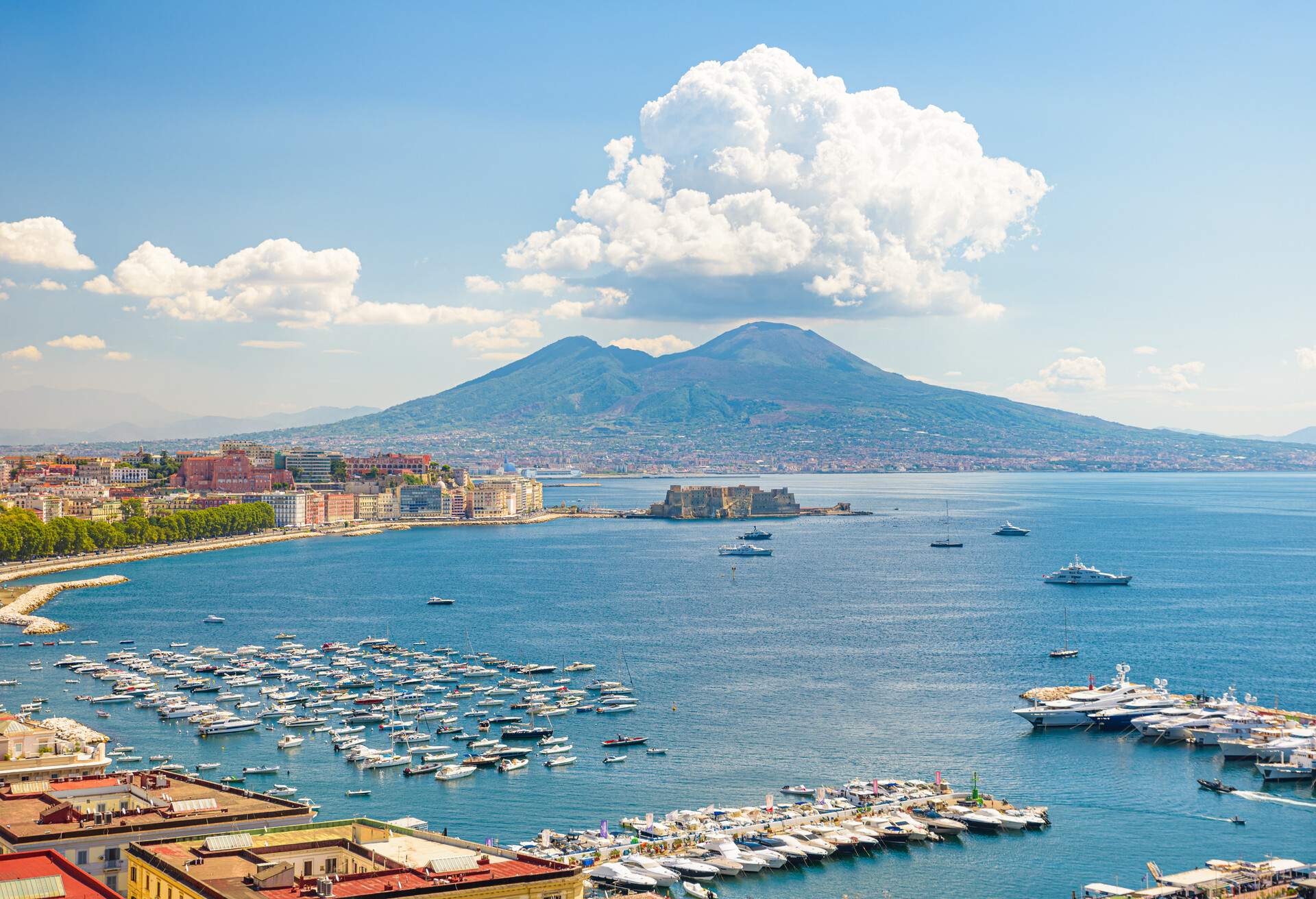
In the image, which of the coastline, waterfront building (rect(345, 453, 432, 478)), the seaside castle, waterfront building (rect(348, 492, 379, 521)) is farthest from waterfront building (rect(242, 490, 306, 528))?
the seaside castle

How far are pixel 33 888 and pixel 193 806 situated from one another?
239 inches

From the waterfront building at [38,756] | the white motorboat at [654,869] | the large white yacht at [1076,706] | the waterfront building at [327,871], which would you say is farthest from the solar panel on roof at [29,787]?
the large white yacht at [1076,706]

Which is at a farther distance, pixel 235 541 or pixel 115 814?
pixel 235 541

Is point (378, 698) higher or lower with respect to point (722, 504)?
lower

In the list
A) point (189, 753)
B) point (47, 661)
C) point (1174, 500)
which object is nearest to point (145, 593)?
point (47, 661)

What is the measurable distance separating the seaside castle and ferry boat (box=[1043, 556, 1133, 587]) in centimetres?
7362

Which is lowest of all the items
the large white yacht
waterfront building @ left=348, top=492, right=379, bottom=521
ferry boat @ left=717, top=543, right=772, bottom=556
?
the large white yacht

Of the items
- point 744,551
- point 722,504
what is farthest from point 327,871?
point 722,504

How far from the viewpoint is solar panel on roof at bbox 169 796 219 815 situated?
20.7 meters

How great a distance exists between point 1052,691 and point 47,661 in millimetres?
35728

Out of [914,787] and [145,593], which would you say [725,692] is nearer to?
[914,787]

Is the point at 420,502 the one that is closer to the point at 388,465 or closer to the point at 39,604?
the point at 388,465

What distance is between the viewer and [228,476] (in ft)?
494

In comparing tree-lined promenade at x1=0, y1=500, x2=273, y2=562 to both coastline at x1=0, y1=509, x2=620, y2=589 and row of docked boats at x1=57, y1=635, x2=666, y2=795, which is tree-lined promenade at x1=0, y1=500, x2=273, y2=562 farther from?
row of docked boats at x1=57, y1=635, x2=666, y2=795
